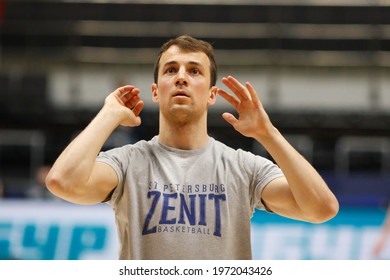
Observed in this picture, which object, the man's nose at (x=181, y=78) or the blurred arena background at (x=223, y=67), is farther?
the blurred arena background at (x=223, y=67)

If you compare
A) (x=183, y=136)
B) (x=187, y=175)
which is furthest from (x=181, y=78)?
(x=187, y=175)

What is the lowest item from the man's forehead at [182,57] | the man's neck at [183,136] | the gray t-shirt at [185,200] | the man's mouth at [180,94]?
the gray t-shirt at [185,200]

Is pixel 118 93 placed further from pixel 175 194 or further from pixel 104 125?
pixel 175 194

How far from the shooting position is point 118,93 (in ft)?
10.7

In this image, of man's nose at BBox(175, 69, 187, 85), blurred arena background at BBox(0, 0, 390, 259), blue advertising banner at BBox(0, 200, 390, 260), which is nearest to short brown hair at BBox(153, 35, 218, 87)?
man's nose at BBox(175, 69, 187, 85)

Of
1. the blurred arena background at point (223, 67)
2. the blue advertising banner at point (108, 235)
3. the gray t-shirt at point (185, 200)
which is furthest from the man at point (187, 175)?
the blurred arena background at point (223, 67)

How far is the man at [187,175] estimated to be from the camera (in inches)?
116

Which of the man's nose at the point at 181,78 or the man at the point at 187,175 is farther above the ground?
the man's nose at the point at 181,78

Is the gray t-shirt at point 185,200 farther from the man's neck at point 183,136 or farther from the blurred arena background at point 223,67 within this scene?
the blurred arena background at point 223,67

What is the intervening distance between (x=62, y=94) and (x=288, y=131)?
4.43 meters

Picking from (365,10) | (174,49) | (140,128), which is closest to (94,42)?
(140,128)

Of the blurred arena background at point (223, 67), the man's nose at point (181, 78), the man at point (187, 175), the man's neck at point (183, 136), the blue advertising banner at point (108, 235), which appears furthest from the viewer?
the blurred arena background at point (223, 67)

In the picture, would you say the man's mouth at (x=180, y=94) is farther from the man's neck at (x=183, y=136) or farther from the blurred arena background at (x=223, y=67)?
the blurred arena background at (x=223, y=67)

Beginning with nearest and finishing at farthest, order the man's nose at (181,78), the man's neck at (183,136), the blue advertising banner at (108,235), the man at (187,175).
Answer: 1. the man at (187,175)
2. the man's nose at (181,78)
3. the man's neck at (183,136)
4. the blue advertising banner at (108,235)
